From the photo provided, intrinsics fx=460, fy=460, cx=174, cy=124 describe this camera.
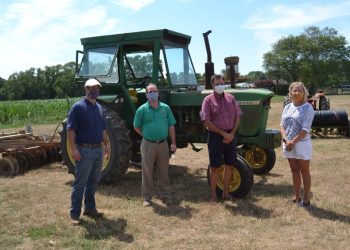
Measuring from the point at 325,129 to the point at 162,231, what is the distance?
1067 centimetres

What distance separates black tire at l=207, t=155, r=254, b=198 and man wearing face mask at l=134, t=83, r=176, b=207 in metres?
0.76

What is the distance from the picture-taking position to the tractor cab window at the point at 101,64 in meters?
7.71

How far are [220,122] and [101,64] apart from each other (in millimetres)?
2781

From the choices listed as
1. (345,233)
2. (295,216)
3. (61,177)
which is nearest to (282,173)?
(295,216)

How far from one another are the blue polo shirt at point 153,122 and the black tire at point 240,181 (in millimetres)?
1080

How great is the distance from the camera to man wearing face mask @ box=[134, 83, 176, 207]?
20.2ft

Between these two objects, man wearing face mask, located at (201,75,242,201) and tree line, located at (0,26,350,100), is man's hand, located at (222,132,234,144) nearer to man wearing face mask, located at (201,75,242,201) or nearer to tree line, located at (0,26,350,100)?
man wearing face mask, located at (201,75,242,201)

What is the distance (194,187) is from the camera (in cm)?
727

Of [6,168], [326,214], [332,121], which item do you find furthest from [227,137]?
[332,121]

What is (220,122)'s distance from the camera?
Result: 19.7 feet

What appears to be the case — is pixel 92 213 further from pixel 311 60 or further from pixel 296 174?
pixel 311 60

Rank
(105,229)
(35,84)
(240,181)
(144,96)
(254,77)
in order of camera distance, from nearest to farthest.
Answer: (105,229)
(240,181)
(144,96)
(254,77)
(35,84)

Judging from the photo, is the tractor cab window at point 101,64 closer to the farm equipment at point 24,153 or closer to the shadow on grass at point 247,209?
the farm equipment at point 24,153

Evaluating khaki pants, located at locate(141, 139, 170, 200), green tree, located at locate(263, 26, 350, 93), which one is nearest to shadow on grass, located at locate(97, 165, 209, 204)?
khaki pants, located at locate(141, 139, 170, 200)
